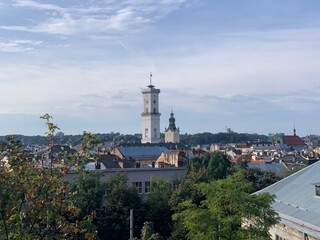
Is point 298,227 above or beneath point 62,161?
beneath

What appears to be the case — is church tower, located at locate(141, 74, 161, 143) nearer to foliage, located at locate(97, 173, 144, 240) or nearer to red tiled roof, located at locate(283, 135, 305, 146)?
red tiled roof, located at locate(283, 135, 305, 146)

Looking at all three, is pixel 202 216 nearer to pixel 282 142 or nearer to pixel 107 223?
pixel 107 223

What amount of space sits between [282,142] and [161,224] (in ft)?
420

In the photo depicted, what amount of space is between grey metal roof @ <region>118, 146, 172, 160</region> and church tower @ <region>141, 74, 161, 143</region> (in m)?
49.2

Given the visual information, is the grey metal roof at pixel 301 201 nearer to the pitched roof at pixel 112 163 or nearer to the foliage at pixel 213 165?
the foliage at pixel 213 165

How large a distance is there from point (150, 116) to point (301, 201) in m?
122

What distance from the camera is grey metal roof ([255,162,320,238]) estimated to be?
56.8ft

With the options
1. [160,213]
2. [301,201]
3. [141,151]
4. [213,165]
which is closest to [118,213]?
[160,213]

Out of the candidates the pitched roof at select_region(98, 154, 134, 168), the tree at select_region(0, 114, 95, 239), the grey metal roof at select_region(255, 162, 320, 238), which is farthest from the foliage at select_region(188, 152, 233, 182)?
the tree at select_region(0, 114, 95, 239)

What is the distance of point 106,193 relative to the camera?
36.8m

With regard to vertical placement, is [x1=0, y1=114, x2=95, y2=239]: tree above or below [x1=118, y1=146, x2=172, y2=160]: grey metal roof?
below

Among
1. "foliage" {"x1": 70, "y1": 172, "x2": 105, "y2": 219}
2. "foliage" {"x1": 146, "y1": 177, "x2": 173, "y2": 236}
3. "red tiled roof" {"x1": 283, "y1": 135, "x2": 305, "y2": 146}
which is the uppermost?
"red tiled roof" {"x1": 283, "y1": 135, "x2": 305, "y2": 146}

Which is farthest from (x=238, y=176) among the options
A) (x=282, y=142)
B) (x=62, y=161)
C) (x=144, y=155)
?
(x=282, y=142)

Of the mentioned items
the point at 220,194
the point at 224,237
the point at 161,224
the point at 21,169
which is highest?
the point at 21,169
